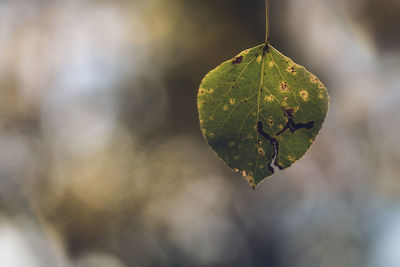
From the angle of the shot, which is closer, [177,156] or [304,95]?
[304,95]

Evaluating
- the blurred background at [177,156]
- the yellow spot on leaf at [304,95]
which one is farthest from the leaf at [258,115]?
A: the blurred background at [177,156]

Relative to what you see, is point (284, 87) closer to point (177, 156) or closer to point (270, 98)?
point (270, 98)

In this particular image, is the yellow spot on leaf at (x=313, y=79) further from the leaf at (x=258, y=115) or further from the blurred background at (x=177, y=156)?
the blurred background at (x=177, y=156)

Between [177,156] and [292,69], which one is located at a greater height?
[177,156]

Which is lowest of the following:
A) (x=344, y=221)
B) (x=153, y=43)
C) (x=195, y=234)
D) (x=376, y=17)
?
(x=344, y=221)

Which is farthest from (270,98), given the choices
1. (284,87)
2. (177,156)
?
(177,156)

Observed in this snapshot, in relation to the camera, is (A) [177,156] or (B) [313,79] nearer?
(B) [313,79]

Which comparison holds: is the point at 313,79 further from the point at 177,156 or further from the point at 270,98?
the point at 177,156

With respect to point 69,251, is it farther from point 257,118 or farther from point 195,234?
point 257,118

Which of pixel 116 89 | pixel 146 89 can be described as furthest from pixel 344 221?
pixel 116 89
